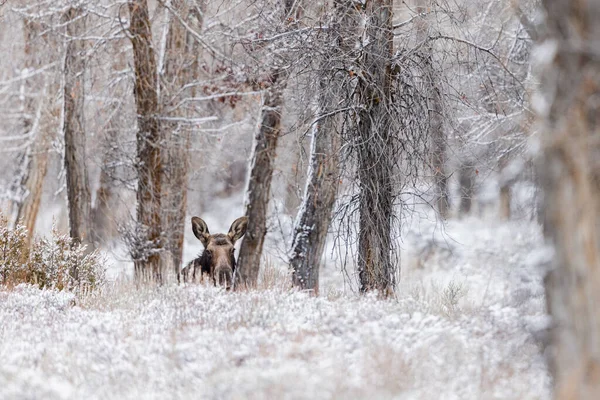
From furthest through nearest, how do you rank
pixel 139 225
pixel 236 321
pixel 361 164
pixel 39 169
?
pixel 39 169 < pixel 139 225 < pixel 361 164 < pixel 236 321

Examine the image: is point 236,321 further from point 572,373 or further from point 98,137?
point 98,137

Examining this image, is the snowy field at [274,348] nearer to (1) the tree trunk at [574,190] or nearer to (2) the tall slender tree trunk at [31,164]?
(1) the tree trunk at [574,190]

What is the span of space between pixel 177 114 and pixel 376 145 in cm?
853

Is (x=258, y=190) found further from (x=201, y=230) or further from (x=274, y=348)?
(x=274, y=348)

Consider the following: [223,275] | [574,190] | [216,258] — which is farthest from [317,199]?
[574,190]

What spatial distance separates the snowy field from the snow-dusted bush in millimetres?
3250

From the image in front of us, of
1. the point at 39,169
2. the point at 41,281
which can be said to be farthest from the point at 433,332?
the point at 39,169

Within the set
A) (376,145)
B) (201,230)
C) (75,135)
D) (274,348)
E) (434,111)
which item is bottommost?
(274,348)

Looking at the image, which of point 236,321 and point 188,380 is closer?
point 188,380

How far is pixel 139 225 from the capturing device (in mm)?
16094

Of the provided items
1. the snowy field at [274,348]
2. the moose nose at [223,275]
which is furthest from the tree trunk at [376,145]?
the moose nose at [223,275]

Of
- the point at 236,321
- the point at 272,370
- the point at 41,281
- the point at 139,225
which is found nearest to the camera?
the point at 272,370

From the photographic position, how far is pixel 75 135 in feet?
59.0

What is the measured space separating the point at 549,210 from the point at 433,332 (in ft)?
9.00
